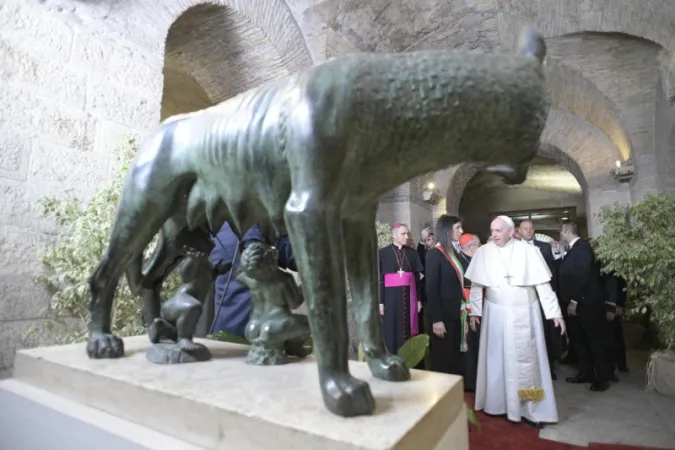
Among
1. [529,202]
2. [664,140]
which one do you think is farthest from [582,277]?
[529,202]

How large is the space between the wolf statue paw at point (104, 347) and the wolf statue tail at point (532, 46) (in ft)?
4.32

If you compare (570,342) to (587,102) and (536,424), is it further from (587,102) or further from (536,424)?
(587,102)

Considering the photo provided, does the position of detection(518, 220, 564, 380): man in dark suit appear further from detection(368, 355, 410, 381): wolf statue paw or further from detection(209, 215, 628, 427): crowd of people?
detection(368, 355, 410, 381): wolf statue paw

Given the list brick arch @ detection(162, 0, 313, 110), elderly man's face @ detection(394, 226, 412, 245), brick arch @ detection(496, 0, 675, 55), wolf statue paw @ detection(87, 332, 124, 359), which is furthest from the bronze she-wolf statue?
brick arch @ detection(496, 0, 675, 55)

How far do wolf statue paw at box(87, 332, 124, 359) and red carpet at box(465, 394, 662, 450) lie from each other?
6.73 ft

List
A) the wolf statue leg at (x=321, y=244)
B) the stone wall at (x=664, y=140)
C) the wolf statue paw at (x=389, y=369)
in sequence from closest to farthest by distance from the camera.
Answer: the wolf statue leg at (x=321, y=244), the wolf statue paw at (x=389, y=369), the stone wall at (x=664, y=140)

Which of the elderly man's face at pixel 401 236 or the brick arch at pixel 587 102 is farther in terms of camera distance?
the brick arch at pixel 587 102

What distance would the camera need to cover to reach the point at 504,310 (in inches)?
117

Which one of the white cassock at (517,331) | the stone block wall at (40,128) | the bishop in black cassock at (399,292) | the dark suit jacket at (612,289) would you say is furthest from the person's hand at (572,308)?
the stone block wall at (40,128)

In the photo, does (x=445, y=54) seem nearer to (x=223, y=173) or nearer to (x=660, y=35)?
(x=223, y=173)

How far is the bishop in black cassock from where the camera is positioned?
→ 12.1 feet

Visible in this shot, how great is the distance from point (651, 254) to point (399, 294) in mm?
2376

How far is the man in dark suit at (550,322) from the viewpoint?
3426 millimetres

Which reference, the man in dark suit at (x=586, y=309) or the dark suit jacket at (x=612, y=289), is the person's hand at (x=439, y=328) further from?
the dark suit jacket at (x=612, y=289)
